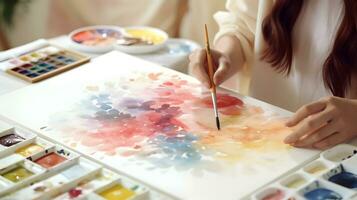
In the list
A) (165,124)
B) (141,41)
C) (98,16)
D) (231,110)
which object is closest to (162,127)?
(165,124)

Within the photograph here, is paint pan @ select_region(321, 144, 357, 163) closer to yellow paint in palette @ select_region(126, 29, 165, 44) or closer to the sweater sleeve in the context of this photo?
the sweater sleeve

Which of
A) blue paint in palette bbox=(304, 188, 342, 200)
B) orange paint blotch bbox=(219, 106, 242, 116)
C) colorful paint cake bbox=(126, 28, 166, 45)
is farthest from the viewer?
colorful paint cake bbox=(126, 28, 166, 45)

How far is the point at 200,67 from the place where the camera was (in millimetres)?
1156

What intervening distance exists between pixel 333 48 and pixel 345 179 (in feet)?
1.18

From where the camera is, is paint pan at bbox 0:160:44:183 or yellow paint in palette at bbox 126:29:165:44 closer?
paint pan at bbox 0:160:44:183

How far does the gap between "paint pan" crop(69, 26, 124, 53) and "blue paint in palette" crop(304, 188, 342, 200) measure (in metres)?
0.73

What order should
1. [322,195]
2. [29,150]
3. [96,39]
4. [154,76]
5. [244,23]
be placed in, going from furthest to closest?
[96,39] → [244,23] → [154,76] → [29,150] → [322,195]

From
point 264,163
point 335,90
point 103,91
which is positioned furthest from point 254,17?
point 264,163

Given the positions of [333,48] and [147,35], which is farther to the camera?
[147,35]

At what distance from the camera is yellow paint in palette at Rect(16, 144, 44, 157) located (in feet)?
3.03

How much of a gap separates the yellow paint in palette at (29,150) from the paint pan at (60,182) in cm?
7

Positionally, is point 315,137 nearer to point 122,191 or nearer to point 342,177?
point 342,177

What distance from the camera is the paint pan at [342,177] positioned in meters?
0.85

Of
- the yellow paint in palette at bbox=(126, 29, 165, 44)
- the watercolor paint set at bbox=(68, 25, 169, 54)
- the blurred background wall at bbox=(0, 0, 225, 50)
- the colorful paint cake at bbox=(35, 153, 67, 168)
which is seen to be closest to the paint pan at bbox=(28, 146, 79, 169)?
the colorful paint cake at bbox=(35, 153, 67, 168)
